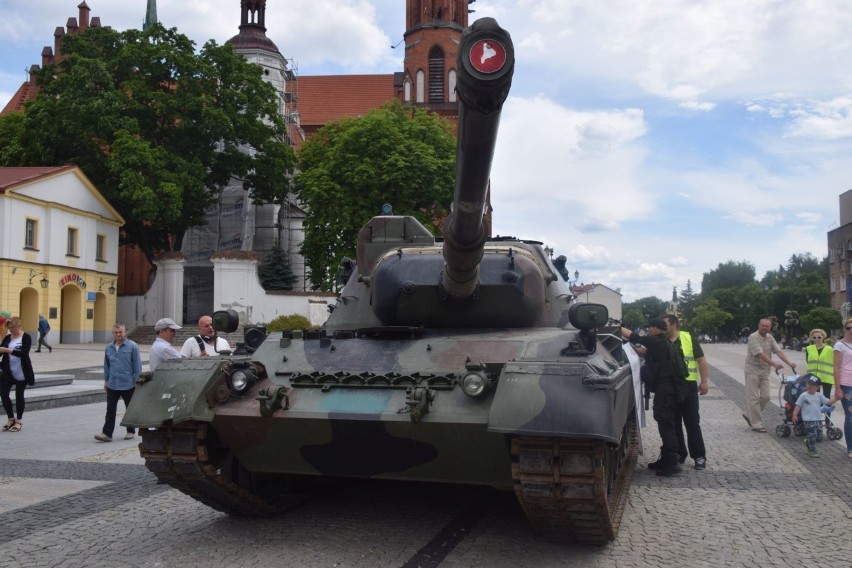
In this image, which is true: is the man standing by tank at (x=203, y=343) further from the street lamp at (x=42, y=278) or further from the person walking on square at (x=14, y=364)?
the street lamp at (x=42, y=278)

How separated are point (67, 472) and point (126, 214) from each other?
98.5ft

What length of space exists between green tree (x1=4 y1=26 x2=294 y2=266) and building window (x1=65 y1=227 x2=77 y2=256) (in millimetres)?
2355

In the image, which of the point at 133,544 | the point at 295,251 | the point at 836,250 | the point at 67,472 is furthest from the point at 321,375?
the point at 836,250

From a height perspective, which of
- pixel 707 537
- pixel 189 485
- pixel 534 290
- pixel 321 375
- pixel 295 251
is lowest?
pixel 707 537

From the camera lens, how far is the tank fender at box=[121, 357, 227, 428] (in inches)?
224

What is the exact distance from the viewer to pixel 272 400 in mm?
5695

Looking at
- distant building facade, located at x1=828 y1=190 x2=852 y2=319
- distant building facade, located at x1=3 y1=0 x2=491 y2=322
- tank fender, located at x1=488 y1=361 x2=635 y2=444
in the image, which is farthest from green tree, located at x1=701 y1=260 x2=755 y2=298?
tank fender, located at x1=488 y1=361 x2=635 y2=444

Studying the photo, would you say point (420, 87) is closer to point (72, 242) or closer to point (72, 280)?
point (72, 242)

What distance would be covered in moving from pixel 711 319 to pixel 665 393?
95.6 meters

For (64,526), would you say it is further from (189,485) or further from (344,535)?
(344,535)

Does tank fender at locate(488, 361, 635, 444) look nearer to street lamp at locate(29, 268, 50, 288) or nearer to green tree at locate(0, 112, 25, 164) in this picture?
street lamp at locate(29, 268, 50, 288)

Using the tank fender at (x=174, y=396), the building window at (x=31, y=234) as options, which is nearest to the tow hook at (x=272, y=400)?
the tank fender at (x=174, y=396)

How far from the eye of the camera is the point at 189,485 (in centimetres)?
593

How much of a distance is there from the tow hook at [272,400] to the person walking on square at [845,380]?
21.7 feet
